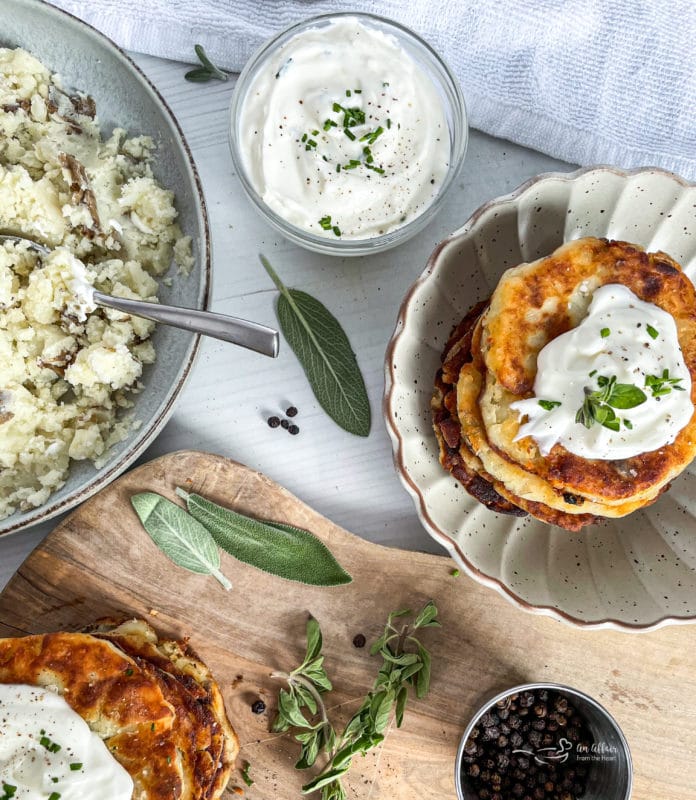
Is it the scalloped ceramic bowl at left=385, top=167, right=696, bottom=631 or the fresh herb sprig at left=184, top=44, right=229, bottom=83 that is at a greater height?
the fresh herb sprig at left=184, top=44, right=229, bottom=83

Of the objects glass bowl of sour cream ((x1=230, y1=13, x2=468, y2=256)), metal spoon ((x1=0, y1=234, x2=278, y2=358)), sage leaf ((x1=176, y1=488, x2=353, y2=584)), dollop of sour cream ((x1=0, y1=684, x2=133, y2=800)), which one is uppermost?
glass bowl of sour cream ((x1=230, y1=13, x2=468, y2=256))

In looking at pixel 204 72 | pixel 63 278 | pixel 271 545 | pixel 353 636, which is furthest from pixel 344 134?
pixel 353 636

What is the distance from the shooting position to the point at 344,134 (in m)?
2.70

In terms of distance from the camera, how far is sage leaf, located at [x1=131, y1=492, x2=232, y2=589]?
292 centimetres

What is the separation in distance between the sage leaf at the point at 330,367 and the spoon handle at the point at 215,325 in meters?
0.36

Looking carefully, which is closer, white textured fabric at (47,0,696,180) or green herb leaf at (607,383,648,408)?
green herb leaf at (607,383,648,408)

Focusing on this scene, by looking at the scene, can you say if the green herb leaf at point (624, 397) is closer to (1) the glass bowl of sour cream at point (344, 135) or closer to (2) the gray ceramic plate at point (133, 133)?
(1) the glass bowl of sour cream at point (344, 135)

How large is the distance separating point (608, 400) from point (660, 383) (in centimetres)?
15

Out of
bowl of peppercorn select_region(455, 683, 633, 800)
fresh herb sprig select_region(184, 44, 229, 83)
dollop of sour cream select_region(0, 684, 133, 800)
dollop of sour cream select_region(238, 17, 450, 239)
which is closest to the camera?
dollop of sour cream select_region(0, 684, 133, 800)

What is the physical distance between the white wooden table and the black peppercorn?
69 centimetres

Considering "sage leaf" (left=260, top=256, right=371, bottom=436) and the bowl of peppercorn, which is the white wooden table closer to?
"sage leaf" (left=260, top=256, right=371, bottom=436)

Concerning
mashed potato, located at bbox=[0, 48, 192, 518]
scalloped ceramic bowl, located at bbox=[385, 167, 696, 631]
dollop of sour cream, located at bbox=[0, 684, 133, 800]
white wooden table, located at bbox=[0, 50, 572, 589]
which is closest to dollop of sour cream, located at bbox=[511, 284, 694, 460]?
scalloped ceramic bowl, located at bbox=[385, 167, 696, 631]

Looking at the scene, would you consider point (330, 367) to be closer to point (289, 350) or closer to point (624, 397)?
point (289, 350)

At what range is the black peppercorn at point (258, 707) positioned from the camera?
2.94 m
